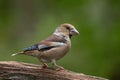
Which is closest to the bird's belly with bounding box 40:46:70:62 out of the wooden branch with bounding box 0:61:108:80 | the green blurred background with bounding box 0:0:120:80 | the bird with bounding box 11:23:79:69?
the bird with bounding box 11:23:79:69

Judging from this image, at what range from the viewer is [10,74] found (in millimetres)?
10117

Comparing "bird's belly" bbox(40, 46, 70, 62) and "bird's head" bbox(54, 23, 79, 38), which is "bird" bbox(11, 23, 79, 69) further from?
"bird's head" bbox(54, 23, 79, 38)

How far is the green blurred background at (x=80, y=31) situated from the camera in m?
15.1

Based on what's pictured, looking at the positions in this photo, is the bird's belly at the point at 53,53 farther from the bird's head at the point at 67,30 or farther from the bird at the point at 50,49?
the bird's head at the point at 67,30

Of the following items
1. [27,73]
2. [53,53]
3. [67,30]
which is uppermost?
[67,30]

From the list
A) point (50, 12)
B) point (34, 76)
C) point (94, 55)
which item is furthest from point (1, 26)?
point (34, 76)

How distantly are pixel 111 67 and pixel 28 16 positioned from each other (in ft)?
13.1

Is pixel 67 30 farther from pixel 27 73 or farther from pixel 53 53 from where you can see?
pixel 27 73

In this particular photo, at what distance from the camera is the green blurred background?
15.1m

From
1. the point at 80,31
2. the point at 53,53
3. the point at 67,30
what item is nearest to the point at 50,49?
the point at 53,53

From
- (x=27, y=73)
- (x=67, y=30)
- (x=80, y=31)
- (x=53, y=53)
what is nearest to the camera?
(x=53, y=53)

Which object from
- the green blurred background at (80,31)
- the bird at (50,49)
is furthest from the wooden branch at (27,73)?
the green blurred background at (80,31)

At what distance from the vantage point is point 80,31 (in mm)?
15273

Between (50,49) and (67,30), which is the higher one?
(67,30)
